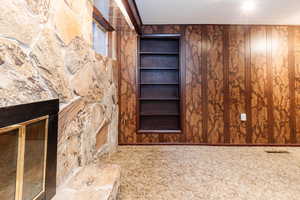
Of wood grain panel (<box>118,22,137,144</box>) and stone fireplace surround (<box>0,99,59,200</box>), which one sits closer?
stone fireplace surround (<box>0,99,59,200</box>)

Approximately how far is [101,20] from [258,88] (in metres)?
3.06

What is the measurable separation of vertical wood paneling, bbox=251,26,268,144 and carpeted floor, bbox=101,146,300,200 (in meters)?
0.32

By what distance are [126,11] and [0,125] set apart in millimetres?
2034

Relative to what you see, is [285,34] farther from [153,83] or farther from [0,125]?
[0,125]

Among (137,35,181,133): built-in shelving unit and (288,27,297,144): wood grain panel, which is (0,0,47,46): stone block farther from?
(288,27,297,144): wood grain panel

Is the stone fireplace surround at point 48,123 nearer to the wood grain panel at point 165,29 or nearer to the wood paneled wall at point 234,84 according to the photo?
the wood paneled wall at point 234,84

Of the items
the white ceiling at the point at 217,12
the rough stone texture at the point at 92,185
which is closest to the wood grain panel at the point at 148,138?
the rough stone texture at the point at 92,185

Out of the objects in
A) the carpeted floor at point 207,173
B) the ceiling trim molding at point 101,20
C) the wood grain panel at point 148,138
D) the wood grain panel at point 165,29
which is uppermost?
the wood grain panel at point 165,29

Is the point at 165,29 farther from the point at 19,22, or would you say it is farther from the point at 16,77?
the point at 16,77

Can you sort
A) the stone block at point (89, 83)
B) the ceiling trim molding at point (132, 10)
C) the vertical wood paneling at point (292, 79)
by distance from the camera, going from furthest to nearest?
the vertical wood paneling at point (292, 79), the ceiling trim molding at point (132, 10), the stone block at point (89, 83)

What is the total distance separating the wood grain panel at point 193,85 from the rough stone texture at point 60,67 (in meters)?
1.71

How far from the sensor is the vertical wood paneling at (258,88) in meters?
3.13

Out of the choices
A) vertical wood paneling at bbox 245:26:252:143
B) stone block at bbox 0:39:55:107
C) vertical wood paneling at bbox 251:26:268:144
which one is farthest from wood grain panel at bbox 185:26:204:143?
stone block at bbox 0:39:55:107

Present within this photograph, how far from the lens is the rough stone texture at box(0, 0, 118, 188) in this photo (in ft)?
2.84
